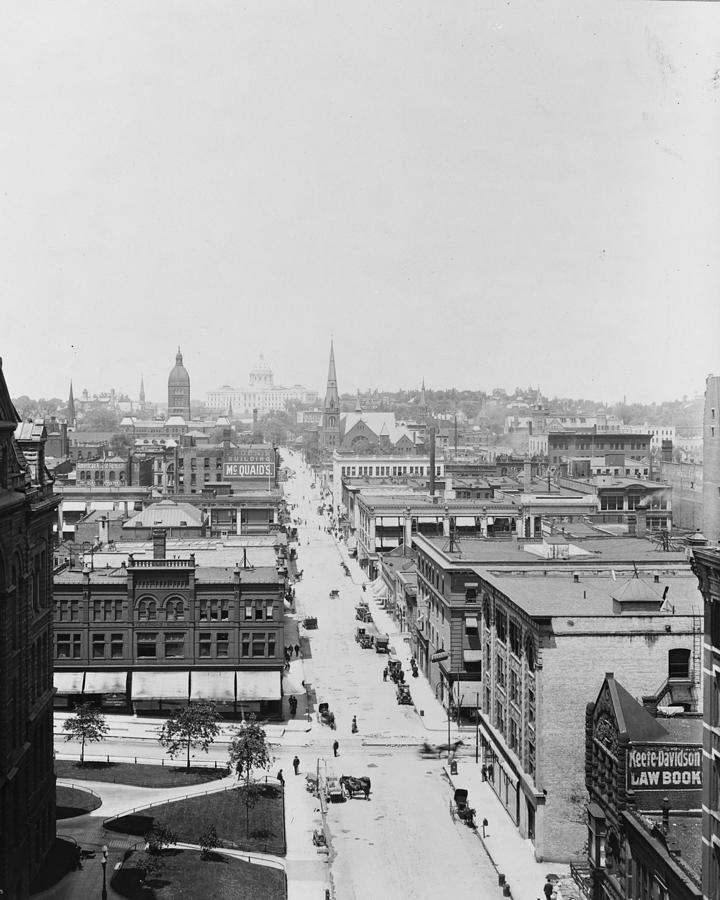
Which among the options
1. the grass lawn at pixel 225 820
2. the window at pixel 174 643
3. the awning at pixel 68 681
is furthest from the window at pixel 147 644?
the grass lawn at pixel 225 820

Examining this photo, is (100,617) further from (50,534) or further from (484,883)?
(484,883)

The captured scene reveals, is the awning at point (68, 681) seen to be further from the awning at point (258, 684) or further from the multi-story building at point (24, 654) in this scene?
the multi-story building at point (24, 654)

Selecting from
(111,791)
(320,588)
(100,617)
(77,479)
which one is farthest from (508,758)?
(77,479)

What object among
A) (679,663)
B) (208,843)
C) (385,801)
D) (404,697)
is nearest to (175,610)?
(404,697)

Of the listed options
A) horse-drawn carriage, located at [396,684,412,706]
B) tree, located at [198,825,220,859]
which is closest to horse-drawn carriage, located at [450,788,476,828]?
tree, located at [198,825,220,859]

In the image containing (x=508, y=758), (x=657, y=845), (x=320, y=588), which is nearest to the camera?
(x=657, y=845)

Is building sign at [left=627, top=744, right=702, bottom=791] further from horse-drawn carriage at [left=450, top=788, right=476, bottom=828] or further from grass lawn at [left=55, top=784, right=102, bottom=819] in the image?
grass lawn at [left=55, top=784, right=102, bottom=819]

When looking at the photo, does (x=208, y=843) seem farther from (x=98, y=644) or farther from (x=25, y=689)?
(x=98, y=644)
